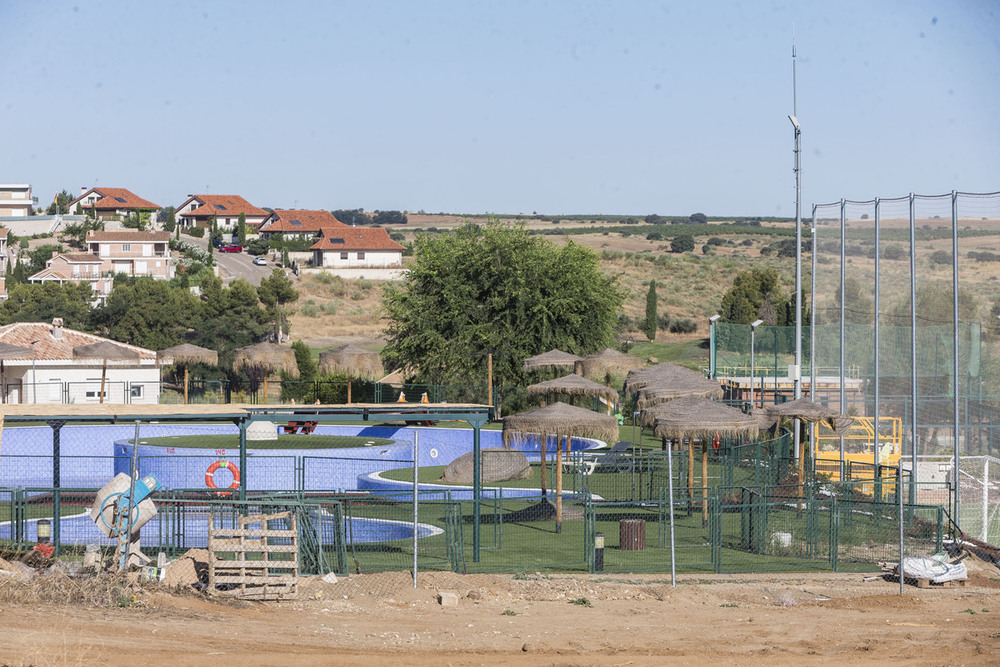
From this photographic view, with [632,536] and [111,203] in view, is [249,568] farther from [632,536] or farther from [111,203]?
[111,203]

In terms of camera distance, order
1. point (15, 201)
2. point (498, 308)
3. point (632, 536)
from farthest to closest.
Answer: point (15, 201), point (498, 308), point (632, 536)

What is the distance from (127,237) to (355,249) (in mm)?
22501

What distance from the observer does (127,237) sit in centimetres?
10544

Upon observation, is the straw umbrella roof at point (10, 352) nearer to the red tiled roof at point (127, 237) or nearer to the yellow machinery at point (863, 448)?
the yellow machinery at point (863, 448)

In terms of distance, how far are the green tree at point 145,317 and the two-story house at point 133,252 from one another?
29.5 metres

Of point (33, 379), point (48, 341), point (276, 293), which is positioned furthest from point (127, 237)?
point (33, 379)

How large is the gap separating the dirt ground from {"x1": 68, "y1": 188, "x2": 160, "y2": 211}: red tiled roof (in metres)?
132

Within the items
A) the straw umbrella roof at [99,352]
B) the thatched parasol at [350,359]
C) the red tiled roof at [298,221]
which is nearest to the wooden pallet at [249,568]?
the thatched parasol at [350,359]

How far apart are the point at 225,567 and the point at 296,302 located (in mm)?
77905

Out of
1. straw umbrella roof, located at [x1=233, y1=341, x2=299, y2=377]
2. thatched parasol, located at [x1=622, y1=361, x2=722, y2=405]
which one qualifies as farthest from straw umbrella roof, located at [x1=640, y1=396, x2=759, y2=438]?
straw umbrella roof, located at [x1=233, y1=341, x2=299, y2=377]

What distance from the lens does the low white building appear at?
1699 inches

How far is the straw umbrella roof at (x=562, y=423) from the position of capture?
1927 centimetres

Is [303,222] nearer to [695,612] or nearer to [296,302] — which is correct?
[296,302]

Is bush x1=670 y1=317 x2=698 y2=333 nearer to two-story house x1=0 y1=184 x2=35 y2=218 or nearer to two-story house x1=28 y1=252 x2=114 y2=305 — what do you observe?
two-story house x1=28 y1=252 x2=114 y2=305
